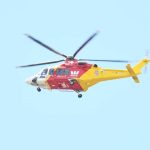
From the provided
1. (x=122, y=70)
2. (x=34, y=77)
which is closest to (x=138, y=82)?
(x=122, y=70)

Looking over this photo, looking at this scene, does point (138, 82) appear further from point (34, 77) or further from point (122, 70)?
point (34, 77)

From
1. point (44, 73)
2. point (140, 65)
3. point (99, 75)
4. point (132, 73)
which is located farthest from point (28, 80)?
point (132, 73)

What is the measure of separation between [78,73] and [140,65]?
5.02 metres

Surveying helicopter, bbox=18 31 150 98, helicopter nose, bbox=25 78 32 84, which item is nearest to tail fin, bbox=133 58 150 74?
helicopter, bbox=18 31 150 98

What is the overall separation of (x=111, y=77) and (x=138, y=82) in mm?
2315

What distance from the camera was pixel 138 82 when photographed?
387 ft

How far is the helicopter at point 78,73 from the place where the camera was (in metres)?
117

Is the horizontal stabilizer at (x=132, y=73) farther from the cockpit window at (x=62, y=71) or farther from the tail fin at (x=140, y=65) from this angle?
the cockpit window at (x=62, y=71)

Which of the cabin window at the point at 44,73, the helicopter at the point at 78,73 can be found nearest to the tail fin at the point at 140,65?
the helicopter at the point at 78,73

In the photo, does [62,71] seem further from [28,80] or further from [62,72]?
[28,80]

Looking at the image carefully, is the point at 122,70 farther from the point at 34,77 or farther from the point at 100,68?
the point at 34,77

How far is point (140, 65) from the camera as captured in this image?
119 meters

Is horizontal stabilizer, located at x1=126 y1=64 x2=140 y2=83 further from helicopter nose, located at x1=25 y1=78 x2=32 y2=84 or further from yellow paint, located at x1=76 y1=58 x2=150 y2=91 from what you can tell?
helicopter nose, located at x1=25 y1=78 x2=32 y2=84

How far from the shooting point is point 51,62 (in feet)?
396
